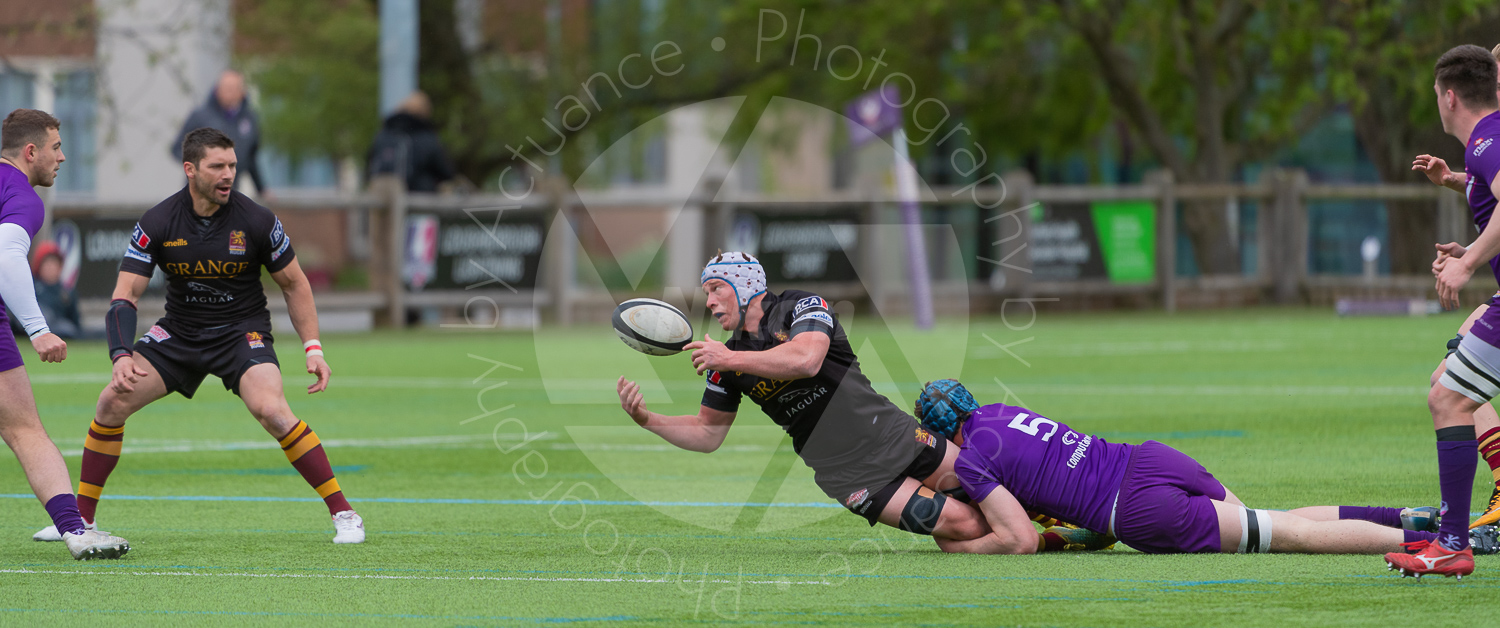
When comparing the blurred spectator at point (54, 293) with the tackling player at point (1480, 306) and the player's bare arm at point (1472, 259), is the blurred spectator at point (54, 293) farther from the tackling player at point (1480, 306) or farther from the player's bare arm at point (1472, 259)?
the player's bare arm at point (1472, 259)

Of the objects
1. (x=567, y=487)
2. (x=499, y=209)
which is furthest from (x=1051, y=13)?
(x=567, y=487)

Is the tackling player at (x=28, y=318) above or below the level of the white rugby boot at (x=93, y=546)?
above

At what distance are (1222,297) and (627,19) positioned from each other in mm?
12384

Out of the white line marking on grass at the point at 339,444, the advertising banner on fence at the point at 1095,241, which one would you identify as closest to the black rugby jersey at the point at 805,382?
the white line marking on grass at the point at 339,444

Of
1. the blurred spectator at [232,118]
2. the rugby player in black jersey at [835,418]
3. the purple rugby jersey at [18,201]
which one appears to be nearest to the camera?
the rugby player in black jersey at [835,418]

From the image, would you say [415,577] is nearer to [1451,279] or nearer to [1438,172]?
[1451,279]

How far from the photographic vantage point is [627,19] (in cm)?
3331

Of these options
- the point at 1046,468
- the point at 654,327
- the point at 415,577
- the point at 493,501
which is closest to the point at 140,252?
the point at 415,577

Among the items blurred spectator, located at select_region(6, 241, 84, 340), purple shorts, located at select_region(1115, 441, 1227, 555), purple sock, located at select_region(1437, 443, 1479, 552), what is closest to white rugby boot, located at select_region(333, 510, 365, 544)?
purple shorts, located at select_region(1115, 441, 1227, 555)

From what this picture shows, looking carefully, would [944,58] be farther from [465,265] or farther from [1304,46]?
[465,265]

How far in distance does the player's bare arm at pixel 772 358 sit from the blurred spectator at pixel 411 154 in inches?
677

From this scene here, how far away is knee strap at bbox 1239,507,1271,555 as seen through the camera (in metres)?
7.01

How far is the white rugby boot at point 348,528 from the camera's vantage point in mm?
7852

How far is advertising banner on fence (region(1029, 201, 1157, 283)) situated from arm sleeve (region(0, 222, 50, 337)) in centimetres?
1987
